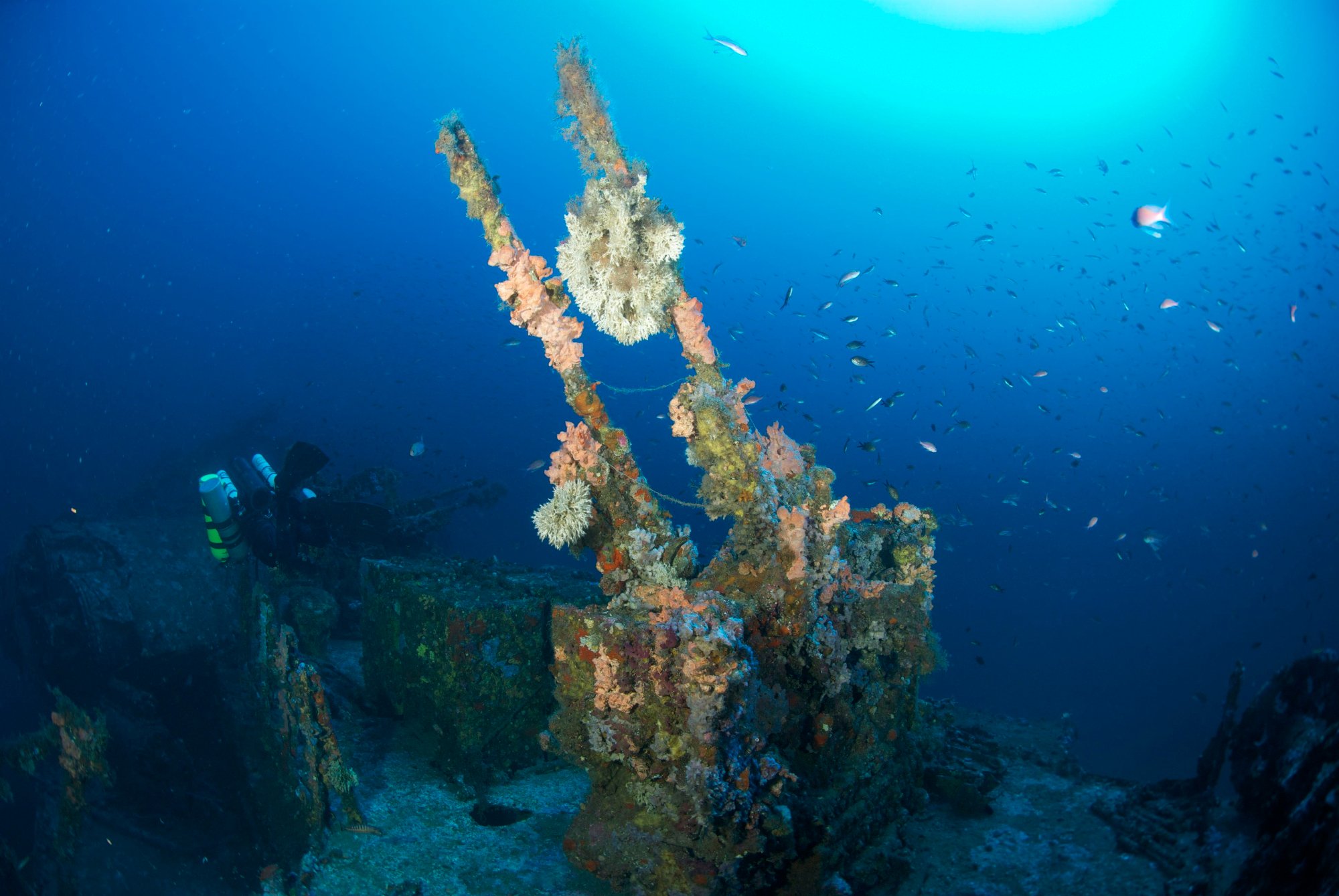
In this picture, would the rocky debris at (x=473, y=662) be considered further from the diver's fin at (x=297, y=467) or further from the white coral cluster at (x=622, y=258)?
the diver's fin at (x=297, y=467)

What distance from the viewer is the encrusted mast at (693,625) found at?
3422 millimetres

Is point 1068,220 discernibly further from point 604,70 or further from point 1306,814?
point 1306,814

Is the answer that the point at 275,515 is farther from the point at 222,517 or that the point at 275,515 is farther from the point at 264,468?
the point at 264,468

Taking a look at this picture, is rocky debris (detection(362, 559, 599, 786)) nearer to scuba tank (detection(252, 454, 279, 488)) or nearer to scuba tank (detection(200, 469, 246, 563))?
scuba tank (detection(200, 469, 246, 563))

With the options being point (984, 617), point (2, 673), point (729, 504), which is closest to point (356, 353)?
point (2, 673)

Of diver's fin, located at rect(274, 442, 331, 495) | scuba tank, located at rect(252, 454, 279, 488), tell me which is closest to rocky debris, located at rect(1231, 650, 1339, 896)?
diver's fin, located at rect(274, 442, 331, 495)

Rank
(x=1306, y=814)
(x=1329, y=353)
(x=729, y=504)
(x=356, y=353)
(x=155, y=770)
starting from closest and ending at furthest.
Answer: (x=1306, y=814), (x=729, y=504), (x=155, y=770), (x=1329, y=353), (x=356, y=353)

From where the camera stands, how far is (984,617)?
40.9 m

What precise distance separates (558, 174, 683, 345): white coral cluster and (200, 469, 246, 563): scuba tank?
8.85m

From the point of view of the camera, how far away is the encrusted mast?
342cm

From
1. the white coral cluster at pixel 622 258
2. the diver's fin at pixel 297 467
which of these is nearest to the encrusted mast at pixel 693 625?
the white coral cluster at pixel 622 258

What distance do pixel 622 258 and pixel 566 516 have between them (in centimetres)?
195

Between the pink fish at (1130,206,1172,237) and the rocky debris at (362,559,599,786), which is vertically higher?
the pink fish at (1130,206,1172,237)

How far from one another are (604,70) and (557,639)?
119 m
